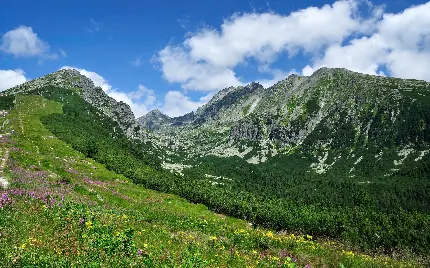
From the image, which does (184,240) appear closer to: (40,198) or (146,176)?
(40,198)

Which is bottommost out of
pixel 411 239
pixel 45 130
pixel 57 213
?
pixel 411 239

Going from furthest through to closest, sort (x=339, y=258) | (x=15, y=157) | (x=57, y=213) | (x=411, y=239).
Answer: (x=411, y=239)
(x=15, y=157)
(x=339, y=258)
(x=57, y=213)

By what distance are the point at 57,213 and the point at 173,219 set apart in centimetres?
1742

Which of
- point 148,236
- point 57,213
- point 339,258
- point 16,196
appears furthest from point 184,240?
point 16,196

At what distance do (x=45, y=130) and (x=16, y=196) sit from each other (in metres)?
105

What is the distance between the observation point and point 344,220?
106875mm

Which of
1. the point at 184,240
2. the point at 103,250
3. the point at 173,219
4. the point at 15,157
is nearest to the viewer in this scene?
the point at 103,250

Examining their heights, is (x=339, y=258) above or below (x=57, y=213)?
below

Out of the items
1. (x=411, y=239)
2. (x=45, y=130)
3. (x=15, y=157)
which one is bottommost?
(x=411, y=239)

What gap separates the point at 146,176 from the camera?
94.6 metres

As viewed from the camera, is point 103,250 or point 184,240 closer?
point 103,250

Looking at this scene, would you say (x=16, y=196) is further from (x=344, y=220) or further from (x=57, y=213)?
(x=344, y=220)

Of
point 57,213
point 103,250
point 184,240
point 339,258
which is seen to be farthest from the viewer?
point 184,240

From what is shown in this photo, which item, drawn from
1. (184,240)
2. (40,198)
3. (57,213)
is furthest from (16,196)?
(184,240)
